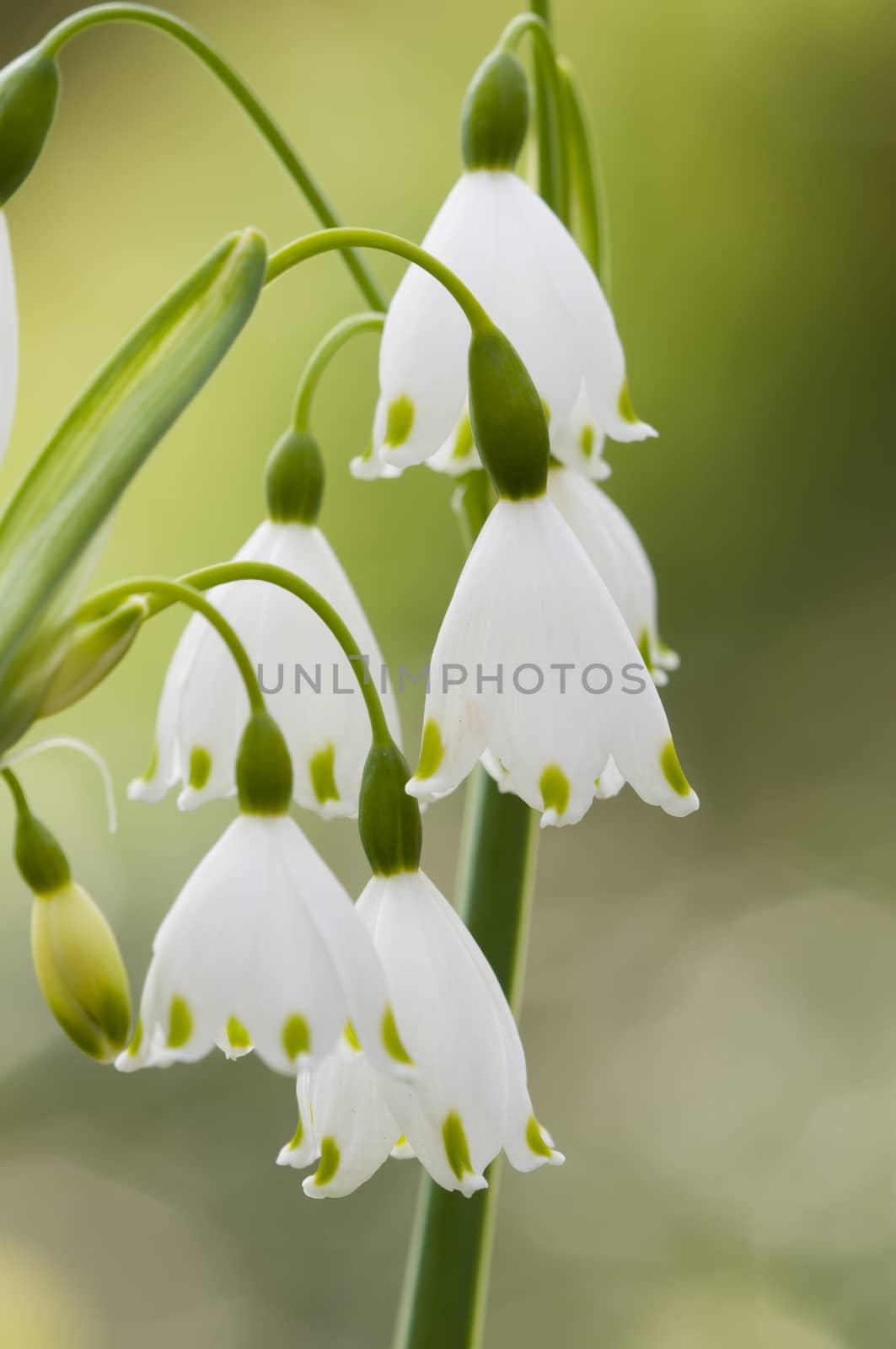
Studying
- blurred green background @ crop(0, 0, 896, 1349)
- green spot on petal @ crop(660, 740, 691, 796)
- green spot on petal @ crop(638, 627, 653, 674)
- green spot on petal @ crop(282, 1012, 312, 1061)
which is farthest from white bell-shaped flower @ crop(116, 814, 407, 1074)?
blurred green background @ crop(0, 0, 896, 1349)

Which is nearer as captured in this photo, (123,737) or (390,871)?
(390,871)

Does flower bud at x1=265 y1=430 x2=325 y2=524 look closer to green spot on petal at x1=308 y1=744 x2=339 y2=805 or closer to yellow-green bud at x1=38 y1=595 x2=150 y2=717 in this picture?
green spot on petal at x1=308 y1=744 x2=339 y2=805

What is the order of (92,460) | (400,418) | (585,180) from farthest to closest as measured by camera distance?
(585,180), (400,418), (92,460)

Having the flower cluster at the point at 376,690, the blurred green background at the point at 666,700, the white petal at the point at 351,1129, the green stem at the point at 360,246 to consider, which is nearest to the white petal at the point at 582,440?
the flower cluster at the point at 376,690

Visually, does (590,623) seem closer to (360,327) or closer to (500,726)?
(500,726)

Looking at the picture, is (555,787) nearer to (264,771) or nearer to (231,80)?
(264,771)

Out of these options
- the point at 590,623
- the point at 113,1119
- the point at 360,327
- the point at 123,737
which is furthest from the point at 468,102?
the point at 113,1119

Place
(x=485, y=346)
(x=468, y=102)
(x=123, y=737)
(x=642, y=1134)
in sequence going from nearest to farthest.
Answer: (x=485, y=346)
(x=468, y=102)
(x=123, y=737)
(x=642, y=1134)

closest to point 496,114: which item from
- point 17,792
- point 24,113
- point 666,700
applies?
point 24,113
